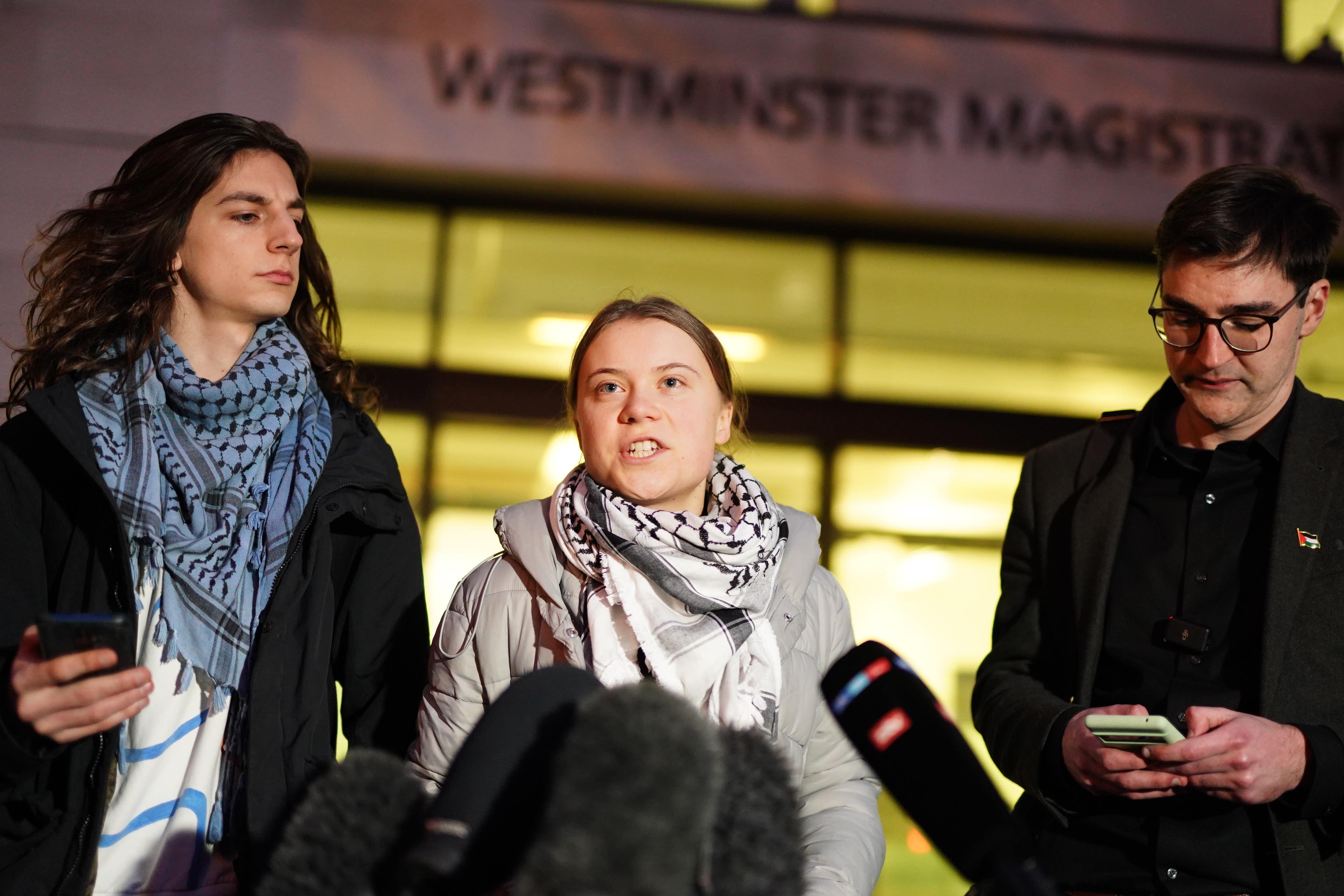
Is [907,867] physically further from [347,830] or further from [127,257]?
[347,830]

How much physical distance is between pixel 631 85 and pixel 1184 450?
3.98 m

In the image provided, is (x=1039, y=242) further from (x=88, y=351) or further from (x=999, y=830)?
(x=999, y=830)

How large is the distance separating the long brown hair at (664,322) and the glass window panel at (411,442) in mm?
3625

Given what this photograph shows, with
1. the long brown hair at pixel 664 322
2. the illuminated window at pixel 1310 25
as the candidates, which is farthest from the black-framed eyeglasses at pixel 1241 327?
the illuminated window at pixel 1310 25

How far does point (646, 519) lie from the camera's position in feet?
7.77

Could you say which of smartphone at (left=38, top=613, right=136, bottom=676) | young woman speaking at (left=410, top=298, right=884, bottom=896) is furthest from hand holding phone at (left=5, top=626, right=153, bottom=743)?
young woman speaking at (left=410, top=298, right=884, bottom=896)

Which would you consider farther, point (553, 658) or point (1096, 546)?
point (1096, 546)

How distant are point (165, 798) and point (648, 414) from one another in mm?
1134

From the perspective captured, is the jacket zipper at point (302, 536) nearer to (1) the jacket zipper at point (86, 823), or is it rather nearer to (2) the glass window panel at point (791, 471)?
(1) the jacket zipper at point (86, 823)

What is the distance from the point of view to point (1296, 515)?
7.87 ft

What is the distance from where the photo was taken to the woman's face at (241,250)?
8.62ft

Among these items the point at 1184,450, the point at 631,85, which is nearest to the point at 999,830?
the point at 1184,450

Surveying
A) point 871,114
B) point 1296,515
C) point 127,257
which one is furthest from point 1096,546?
point 871,114

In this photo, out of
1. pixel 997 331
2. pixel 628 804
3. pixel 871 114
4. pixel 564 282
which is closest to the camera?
pixel 628 804
